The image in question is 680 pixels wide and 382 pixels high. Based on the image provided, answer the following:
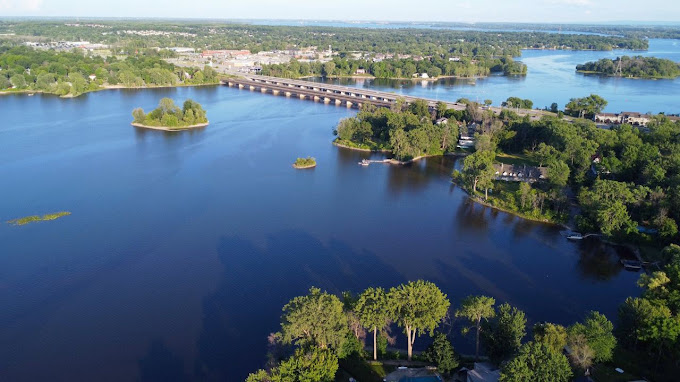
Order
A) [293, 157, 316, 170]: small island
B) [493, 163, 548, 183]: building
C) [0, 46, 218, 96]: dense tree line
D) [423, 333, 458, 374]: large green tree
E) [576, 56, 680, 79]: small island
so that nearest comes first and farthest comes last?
1. [423, 333, 458, 374]: large green tree
2. [493, 163, 548, 183]: building
3. [293, 157, 316, 170]: small island
4. [0, 46, 218, 96]: dense tree line
5. [576, 56, 680, 79]: small island

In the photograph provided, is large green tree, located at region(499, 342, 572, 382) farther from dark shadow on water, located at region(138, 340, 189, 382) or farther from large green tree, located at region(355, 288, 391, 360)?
dark shadow on water, located at region(138, 340, 189, 382)

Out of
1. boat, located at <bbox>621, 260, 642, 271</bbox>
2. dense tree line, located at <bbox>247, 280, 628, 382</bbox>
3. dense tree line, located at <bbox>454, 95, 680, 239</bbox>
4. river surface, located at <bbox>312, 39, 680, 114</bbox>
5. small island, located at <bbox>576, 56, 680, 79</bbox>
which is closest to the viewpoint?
dense tree line, located at <bbox>247, 280, 628, 382</bbox>

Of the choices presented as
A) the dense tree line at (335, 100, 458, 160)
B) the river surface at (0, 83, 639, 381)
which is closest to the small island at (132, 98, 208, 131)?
the river surface at (0, 83, 639, 381)

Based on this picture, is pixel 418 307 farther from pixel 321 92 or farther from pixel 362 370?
pixel 321 92

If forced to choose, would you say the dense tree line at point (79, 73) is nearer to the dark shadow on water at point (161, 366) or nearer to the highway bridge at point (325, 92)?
the highway bridge at point (325, 92)

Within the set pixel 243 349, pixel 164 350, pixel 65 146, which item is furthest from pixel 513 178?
pixel 65 146

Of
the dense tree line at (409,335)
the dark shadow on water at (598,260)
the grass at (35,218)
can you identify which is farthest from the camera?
the grass at (35,218)

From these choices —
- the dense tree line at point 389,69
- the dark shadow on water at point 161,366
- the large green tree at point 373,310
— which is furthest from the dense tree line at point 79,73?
the large green tree at point 373,310
